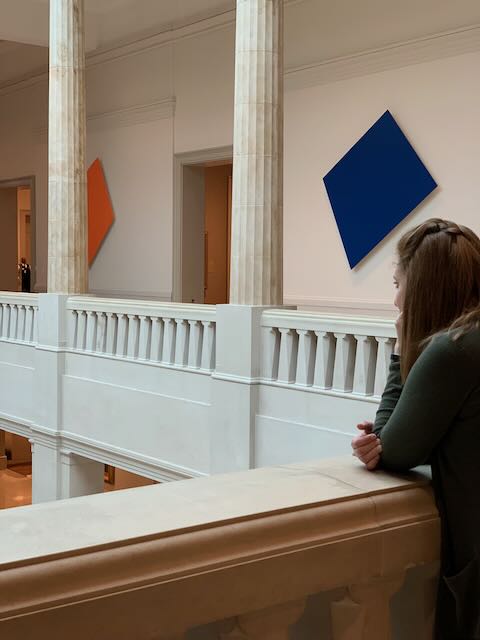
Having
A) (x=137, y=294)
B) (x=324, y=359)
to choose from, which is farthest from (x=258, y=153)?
(x=137, y=294)

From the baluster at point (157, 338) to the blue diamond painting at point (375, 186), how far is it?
8.31 feet

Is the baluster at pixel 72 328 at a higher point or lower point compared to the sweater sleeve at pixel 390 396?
lower

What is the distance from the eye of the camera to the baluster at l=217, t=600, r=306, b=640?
1231mm

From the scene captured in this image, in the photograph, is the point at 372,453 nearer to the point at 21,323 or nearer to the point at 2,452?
the point at 21,323

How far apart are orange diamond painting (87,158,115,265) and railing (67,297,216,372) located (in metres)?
4.56

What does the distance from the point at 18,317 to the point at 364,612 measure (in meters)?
9.91

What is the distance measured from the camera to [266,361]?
23.7 feet

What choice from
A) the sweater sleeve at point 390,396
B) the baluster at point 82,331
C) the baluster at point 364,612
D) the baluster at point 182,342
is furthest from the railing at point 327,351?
the baluster at point 364,612

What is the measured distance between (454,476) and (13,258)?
17172mm

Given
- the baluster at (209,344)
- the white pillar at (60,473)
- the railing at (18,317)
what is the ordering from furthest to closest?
the railing at (18,317), the white pillar at (60,473), the baluster at (209,344)

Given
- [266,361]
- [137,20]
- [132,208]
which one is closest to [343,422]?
[266,361]

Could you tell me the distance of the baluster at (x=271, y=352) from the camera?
715 centimetres

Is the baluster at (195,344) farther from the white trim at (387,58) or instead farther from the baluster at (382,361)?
the white trim at (387,58)

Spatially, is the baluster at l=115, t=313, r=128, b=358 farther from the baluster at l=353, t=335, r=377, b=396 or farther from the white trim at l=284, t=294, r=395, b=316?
the baluster at l=353, t=335, r=377, b=396
